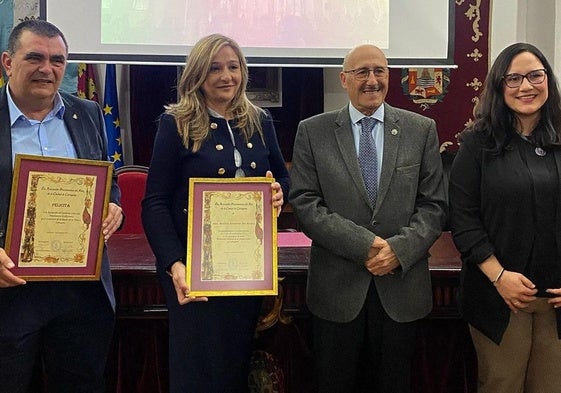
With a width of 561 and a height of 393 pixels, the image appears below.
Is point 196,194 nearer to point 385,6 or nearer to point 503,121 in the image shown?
point 503,121

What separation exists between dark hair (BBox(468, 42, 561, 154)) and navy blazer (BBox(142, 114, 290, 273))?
0.72m

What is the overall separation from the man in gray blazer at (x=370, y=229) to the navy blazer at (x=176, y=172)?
228mm

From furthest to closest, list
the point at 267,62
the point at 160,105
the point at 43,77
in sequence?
1. the point at 160,105
2. the point at 267,62
3. the point at 43,77

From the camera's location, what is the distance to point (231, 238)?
182 cm

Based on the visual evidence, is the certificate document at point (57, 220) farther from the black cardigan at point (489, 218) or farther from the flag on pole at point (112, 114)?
the flag on pole at point (112, 114)

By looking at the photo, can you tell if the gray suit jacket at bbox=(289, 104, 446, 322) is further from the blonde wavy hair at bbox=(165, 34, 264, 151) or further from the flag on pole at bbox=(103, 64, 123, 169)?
the flag on pole at bbox=(103, 64, 123, 169)

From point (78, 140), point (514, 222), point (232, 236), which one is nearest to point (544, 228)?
point (514, 222)

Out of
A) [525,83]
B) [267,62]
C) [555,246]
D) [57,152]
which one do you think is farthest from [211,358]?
[267,62]

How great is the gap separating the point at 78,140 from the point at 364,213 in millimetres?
893

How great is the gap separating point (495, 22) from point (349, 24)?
1.57 metres

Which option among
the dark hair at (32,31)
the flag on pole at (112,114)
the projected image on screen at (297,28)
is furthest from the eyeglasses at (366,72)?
the flag on pole at (112,114)

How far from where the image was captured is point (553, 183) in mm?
1813

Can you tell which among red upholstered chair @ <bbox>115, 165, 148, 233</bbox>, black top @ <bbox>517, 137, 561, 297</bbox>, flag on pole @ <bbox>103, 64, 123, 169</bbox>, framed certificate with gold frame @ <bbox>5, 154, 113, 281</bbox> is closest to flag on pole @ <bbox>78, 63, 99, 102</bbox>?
flag on pole @ <bbox>103, 64, 123, 169</bbox>

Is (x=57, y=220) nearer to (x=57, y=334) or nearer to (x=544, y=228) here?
(x=57, y=334)
